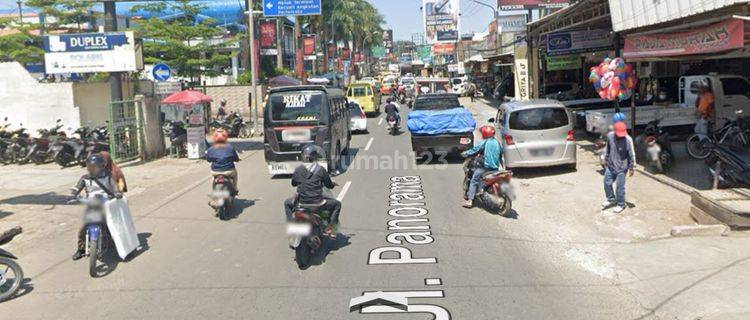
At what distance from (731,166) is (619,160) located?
84.5 inches

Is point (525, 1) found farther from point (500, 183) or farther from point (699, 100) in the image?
point (500, 183)

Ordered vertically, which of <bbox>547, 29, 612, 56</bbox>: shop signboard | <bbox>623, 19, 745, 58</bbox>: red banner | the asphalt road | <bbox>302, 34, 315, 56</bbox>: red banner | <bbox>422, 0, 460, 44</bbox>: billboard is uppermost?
<bbox>422, 0, 460, 44</bbox>: billboard

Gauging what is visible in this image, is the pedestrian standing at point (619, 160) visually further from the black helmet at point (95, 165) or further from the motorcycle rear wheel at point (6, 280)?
the motorcycle rear wheel at point (6, 280)

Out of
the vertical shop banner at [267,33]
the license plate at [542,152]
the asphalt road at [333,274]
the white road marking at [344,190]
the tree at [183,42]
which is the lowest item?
the asphalt road at [333,274]

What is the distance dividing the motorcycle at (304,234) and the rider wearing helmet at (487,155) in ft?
12.6

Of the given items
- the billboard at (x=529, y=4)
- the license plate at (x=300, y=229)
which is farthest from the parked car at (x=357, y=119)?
the license plate at (x=300, y=229)

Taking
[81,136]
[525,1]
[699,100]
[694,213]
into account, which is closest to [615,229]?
[694,213]

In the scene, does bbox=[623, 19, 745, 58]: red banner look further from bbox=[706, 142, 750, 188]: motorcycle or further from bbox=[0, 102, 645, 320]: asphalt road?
bbox=[0, 102, 645, 320]: asphalt road

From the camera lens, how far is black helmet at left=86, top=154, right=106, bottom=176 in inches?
326

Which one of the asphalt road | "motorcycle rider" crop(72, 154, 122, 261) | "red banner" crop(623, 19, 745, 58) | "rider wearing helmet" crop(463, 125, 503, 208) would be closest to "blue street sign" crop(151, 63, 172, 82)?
the asphalt road

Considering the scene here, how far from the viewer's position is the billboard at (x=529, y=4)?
992 inches

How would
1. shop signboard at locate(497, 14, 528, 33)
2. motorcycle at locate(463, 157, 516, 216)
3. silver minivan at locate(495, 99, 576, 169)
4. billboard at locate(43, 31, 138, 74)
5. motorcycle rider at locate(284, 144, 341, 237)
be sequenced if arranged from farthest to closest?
1. shop signboard at locate(497, 14, 528, 33)
2. billboard at locate(43, 31, 138, 74)
3. silver minivan at locate(495, 99, 576, 169)
4. motorcycle at locate(463, 157, 516, 216)
5. motorcycle rider at locate(284, 144, 341, 237)

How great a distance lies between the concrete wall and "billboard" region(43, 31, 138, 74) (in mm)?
2193

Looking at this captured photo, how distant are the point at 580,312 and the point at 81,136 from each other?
16.8 m
